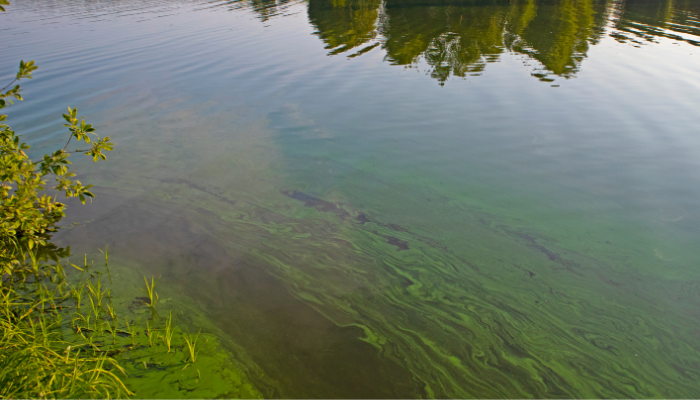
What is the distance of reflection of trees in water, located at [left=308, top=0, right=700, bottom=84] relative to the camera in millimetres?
10031

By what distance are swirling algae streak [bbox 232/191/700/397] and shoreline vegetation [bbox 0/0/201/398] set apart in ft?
3.48

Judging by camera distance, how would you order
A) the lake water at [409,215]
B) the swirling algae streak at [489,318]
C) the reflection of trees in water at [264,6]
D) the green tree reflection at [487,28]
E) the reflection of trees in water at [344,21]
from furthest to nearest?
the reflection of trees in water at [264,6], the reflection of trees in water at [344,21], the green tree reflection at [487,28], the lake water at [409,215], the swirling algae streak at [489,318]

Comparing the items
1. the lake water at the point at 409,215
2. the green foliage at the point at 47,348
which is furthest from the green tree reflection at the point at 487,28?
the green foliage at the point at 47,348

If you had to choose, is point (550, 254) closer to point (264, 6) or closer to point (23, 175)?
point (23, 175)

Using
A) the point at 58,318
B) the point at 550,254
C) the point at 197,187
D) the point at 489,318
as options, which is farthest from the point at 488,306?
the point at 197,187

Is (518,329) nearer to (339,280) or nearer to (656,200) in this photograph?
(339,280)

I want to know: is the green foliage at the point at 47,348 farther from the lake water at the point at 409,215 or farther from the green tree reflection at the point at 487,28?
the green tree reflection at the point at 487,28

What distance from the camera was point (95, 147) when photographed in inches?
115

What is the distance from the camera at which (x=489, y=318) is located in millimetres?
2904

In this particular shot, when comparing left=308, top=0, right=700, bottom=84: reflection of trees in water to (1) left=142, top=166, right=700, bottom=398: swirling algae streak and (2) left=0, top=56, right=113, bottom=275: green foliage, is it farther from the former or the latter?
(2) left=0, top=56, right=113, bottom=275: green foliage

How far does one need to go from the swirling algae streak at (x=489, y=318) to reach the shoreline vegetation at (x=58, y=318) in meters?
1.06

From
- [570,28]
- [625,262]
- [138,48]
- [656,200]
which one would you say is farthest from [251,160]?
[570,28]

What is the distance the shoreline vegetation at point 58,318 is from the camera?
2145 mm

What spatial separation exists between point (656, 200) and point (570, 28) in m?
11.0
